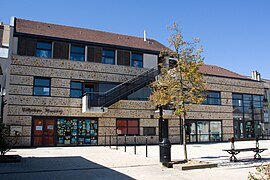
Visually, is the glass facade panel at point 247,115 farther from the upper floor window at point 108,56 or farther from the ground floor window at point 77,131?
the ground floor window at point 77,131

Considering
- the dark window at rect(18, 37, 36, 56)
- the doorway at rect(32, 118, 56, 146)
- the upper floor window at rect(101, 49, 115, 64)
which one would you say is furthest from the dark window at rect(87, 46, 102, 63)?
the doorway at rect(32, 118, 56, 146)

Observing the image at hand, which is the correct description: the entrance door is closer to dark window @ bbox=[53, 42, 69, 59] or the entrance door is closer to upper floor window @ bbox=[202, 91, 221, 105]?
dark window @ bbox=[53, 42, 69, 59]

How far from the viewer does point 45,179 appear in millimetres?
8375

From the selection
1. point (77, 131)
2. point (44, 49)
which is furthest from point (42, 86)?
point (77, 131)

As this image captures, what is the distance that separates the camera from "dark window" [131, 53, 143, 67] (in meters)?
24.7

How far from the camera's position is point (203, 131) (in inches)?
1079

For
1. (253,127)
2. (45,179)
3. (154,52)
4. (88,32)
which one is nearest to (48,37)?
(88,32)

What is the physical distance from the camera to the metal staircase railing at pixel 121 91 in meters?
21.5

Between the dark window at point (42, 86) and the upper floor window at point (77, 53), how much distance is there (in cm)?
275

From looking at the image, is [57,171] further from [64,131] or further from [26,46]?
[26,46]

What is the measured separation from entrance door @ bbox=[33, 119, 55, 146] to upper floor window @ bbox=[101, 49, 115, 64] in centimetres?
657

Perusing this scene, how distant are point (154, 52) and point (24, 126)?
12.7 metres

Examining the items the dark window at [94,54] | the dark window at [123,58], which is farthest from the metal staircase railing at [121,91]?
the dark window at [94,54]

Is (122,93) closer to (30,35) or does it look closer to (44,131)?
(44,131)
